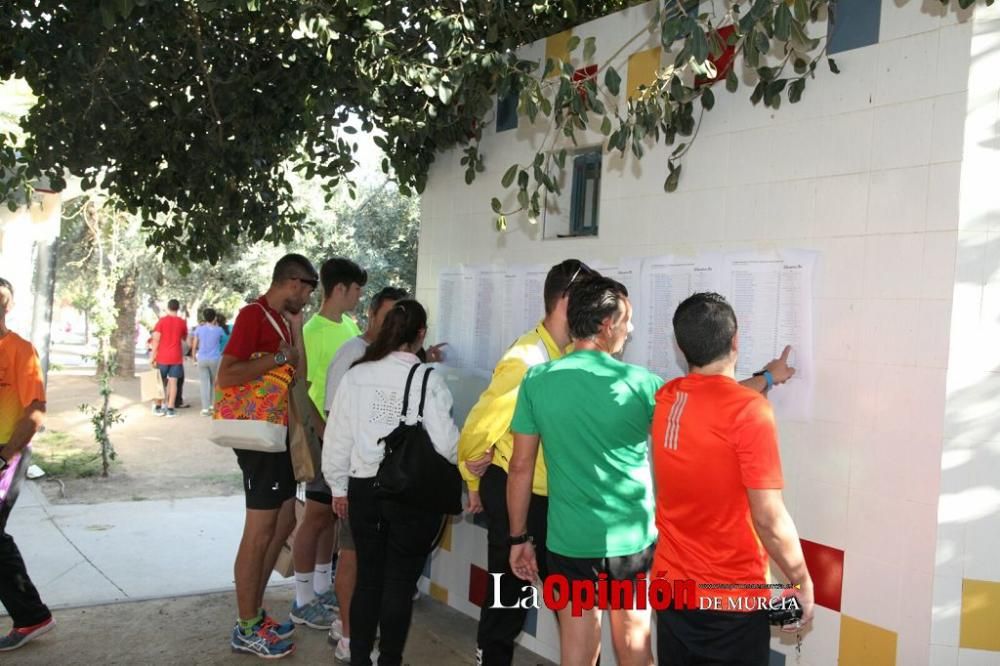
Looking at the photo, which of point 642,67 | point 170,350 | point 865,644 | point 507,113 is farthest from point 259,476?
point 170,350

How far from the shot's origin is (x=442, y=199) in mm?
5531

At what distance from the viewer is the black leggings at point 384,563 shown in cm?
377

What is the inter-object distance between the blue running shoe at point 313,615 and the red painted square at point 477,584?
2.65ft

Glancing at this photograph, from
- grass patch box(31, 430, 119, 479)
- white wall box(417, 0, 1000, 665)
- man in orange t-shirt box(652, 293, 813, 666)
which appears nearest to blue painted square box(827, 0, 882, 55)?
white wall box(417, 0, 1000, 665)

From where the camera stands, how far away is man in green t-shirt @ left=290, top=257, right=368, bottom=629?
498 centimetres

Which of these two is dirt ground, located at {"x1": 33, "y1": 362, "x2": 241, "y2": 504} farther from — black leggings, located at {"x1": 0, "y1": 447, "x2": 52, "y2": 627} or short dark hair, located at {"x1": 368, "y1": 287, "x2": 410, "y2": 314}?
short dark hair, located at {"x1": 368, "y1": 287, "x2": 410, "y2": 314}

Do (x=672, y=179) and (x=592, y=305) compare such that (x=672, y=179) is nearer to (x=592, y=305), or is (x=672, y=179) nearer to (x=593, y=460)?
(x=592, y=305)

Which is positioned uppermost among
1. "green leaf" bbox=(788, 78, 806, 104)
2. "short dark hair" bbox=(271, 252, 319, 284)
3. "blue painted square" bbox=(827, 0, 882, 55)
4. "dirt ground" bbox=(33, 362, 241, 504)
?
"blue painted square" bbox=(827, 0, 882, 55)

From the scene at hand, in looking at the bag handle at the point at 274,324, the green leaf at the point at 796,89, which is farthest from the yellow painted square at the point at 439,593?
the green leaf at the point at 796,89

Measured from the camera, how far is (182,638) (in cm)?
471

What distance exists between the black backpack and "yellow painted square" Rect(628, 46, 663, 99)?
1707 mm

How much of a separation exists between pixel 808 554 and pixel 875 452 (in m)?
0.50

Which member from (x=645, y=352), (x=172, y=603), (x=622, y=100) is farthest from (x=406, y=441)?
(x=172, y=603)

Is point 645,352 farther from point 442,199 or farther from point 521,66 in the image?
point 442,199
